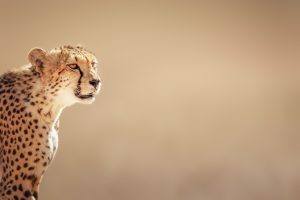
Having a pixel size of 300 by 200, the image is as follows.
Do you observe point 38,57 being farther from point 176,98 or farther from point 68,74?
point 176,98

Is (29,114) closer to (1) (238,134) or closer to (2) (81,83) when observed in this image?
(2) (81,83)

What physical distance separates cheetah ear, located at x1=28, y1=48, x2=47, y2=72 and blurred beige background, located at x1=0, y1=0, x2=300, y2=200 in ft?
3.63

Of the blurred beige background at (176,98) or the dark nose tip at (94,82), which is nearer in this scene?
the dark nose tip at (94,82)

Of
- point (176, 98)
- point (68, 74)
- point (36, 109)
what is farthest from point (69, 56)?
point (176, 98)

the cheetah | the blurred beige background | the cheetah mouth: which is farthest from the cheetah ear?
the blurred beige background

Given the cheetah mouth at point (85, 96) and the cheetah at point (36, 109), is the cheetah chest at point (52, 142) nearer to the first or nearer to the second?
the cheetah at point (36, 109)

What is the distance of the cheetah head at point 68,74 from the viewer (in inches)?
82.7

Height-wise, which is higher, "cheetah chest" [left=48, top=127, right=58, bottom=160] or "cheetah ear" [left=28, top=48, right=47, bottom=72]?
"cheetah ear" [left=28, top=48, right=47, bottom=72]

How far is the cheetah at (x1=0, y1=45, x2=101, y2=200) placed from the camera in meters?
2.10

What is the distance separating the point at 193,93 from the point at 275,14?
1.82 feet

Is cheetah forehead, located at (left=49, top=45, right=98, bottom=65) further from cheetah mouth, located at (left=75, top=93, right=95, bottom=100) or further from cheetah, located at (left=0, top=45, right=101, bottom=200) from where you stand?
cheetah mouth, located at (left=75, top=93, right=95, bottom=100)

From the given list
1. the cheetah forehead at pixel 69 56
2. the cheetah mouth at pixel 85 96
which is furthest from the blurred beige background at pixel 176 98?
the cheetah mouth at pixel 85 96

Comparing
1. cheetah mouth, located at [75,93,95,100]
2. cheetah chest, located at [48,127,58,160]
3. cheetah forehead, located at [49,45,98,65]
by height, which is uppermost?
cheetah forehead, located at [49,45,98,65]

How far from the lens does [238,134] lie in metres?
3.58
